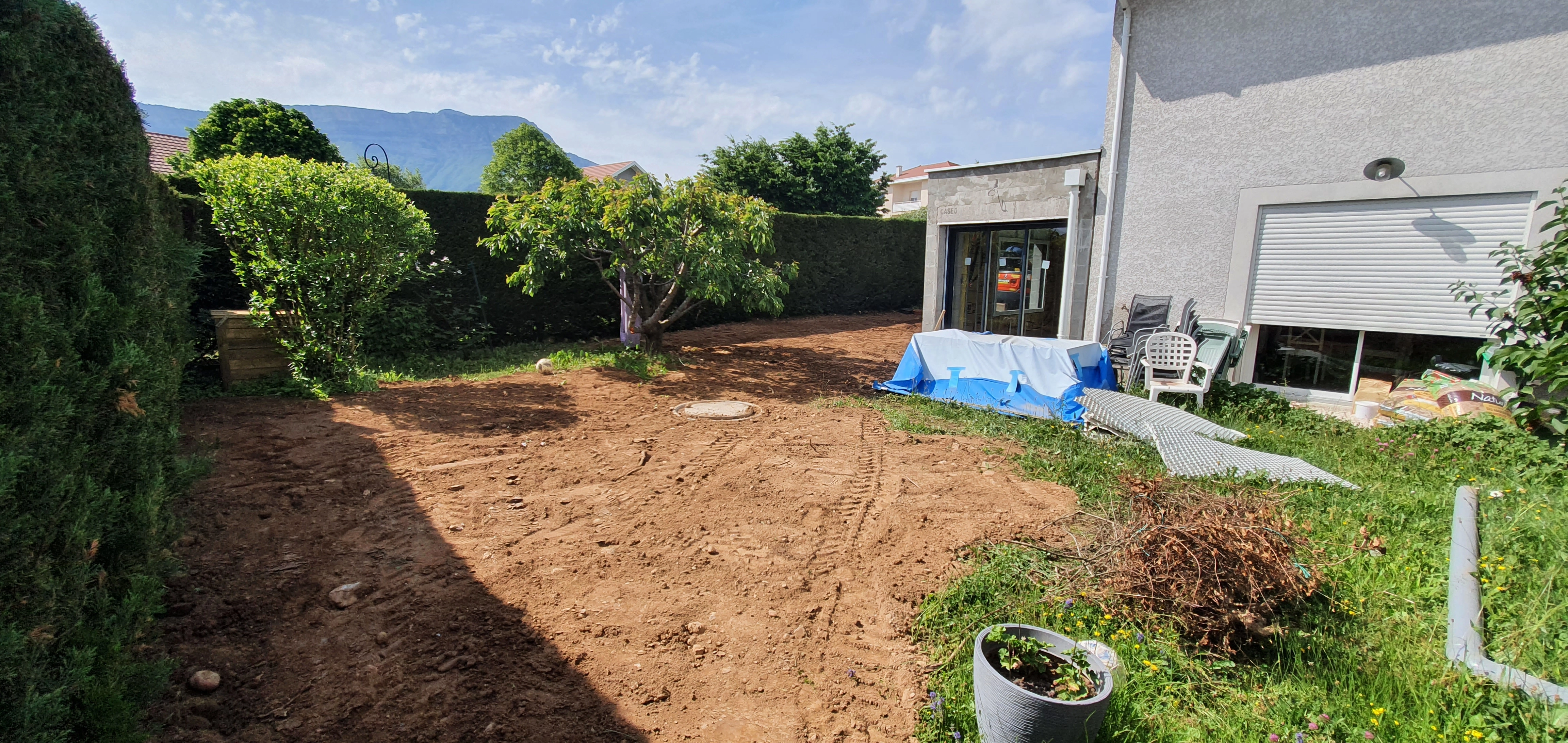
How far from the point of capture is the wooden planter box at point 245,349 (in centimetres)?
605

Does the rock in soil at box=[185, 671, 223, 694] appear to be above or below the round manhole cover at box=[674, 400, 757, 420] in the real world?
below

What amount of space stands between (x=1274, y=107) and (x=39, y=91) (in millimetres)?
8417

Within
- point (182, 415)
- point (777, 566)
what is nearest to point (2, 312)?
point (777, 566)

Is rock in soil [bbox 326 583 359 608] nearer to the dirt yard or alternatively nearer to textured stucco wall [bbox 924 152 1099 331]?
the dirt yard

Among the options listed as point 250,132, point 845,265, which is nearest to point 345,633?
point 845,265

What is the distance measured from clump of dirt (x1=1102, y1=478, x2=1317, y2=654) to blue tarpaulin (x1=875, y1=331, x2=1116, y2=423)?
3.12 m

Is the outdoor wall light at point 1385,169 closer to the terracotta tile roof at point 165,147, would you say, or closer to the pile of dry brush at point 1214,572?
the pile of dry brush at point 1214,572

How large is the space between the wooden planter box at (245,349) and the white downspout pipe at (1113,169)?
8973 mm

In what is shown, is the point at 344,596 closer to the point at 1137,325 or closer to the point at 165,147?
the point at 1137,325

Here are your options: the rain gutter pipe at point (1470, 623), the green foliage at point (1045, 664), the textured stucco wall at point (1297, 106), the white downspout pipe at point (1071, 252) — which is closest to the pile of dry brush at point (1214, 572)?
the rain gutter pipe at point (1470, 623)

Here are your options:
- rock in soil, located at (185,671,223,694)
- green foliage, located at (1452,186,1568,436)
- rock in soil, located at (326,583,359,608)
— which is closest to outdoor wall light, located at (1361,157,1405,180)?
green foliage, located at (1452,186,1568,436)

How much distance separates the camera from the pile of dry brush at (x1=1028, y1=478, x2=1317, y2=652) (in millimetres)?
2424

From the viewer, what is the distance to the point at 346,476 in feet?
13.6

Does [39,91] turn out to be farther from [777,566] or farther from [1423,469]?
[1423,469]
